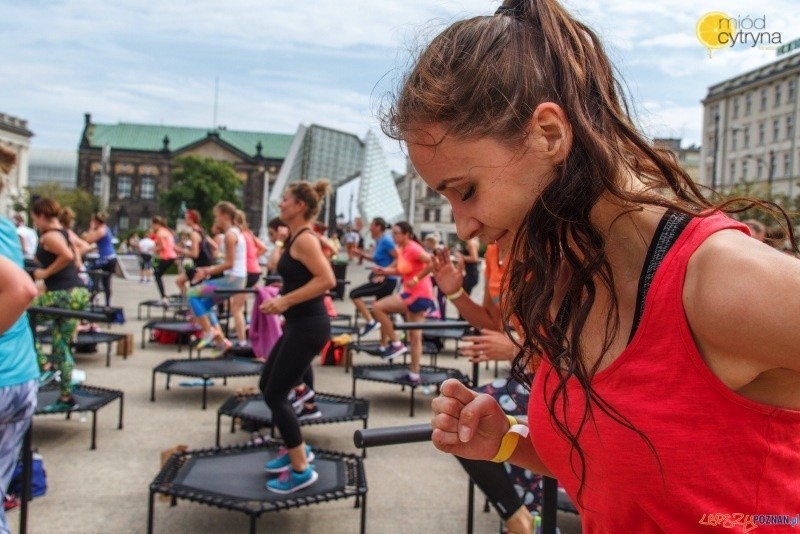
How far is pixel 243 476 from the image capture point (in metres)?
4.33

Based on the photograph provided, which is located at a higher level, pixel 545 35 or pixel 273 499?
pixel 545 35

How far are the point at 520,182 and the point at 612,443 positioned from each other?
16.7 inches

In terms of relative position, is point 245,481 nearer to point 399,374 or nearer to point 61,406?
point 61,406

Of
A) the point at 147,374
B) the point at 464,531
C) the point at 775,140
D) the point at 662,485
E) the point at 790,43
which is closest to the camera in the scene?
the point at 662,485

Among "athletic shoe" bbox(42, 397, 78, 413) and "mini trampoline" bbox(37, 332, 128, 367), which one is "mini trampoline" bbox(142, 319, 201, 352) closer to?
"mini trampoline" bbox(37, 332, 128, 367)

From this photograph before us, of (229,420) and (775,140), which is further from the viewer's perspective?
(775,140)

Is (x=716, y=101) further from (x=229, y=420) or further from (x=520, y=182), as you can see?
(x=520, y=182)

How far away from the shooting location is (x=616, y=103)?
3.82 feet

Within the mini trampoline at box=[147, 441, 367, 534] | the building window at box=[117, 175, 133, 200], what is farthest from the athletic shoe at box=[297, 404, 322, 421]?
the building window at box=[117, 175, 133, 200]

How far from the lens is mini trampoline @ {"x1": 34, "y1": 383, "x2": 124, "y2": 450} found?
5.55 metres

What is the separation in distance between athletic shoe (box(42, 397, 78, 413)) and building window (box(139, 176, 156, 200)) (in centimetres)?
9980

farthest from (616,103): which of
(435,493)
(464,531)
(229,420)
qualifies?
(229,420)

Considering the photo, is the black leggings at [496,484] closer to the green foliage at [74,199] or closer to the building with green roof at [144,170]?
the green foliage at [74,199]

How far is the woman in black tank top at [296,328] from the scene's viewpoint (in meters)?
4.30
